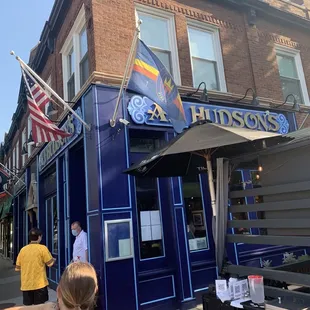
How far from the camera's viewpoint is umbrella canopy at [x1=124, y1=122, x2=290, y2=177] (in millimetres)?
3564

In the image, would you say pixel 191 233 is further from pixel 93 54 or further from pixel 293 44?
pixel 293 44

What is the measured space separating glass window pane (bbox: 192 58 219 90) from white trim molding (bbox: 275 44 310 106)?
3.14 m

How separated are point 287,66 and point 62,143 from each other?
8183 millimetres

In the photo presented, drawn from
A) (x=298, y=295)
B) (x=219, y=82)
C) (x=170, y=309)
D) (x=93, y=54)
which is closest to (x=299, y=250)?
(x=170, y=309)

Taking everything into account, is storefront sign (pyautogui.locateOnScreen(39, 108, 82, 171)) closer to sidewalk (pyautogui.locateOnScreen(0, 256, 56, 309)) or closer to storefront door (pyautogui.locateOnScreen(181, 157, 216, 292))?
storefront door (pyautogui.locateOnScreen(181, 157, 216, 292))

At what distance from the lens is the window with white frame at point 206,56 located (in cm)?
882

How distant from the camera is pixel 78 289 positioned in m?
A: 1.84

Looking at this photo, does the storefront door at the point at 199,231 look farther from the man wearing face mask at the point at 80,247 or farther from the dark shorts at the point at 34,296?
the dark shorts at the point at 34,296

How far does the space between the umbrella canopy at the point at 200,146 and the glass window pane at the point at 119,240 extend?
1.68 metres

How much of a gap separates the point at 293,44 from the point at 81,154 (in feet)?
27.7

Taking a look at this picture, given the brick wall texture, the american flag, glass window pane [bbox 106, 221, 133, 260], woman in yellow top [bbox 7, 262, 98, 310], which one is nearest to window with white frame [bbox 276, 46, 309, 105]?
the brick wall texture

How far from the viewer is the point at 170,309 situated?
6.42m

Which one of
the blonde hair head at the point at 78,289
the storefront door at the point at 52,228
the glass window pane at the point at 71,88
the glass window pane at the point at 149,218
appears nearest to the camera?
the blonde hair head at the point at 78,289

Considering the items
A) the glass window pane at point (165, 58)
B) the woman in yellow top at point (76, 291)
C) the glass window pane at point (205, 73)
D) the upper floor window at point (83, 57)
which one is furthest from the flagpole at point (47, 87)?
the woman in yellow top at point (76, 291)
